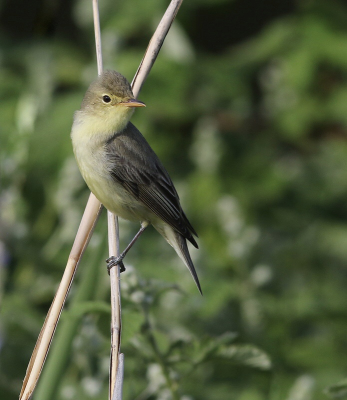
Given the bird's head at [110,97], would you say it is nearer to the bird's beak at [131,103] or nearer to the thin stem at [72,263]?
the bird's beak at [131,103]

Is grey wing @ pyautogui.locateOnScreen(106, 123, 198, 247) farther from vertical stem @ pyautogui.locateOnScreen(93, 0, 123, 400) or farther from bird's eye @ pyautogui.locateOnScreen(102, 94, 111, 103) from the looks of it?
vertical stem @ pyautogui.locateOnScreen(93, 0, 123, 400)

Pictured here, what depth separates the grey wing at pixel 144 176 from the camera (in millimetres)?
2926

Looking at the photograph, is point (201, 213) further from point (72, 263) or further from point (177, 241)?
point (72, 263)

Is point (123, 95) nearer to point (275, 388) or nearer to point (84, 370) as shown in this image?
point (84, 370)

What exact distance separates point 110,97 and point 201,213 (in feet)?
6.39

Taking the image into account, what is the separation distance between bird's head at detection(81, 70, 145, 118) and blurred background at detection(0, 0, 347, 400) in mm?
585

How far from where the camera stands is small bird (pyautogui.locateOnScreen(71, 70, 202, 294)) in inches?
112

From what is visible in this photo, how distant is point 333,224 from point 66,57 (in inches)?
102

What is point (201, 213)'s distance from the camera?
4699 millimetres

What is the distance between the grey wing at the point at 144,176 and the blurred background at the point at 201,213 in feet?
1.01

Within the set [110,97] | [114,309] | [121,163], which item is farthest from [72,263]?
[110,97]

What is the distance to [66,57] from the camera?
5.61 meters

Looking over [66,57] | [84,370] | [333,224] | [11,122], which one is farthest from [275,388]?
[66,57]

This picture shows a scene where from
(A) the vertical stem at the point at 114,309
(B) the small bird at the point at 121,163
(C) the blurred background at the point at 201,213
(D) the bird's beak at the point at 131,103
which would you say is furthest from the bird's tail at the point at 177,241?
(D) the bird's beak at the point at 131,103
